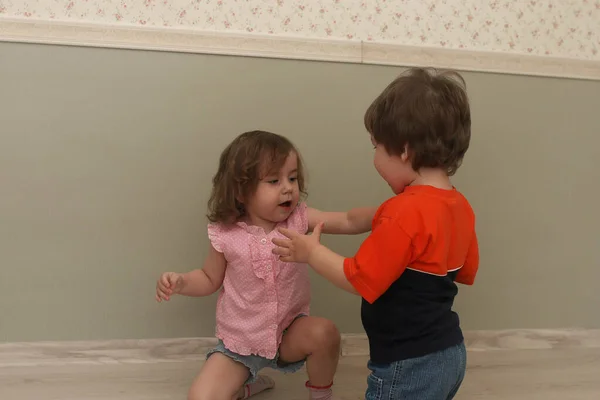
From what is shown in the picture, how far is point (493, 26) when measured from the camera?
58.8 inches

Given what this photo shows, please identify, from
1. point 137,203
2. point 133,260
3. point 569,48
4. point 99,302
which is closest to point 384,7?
point 569,48

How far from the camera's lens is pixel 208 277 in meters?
1.25

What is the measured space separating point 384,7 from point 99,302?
1.07 m

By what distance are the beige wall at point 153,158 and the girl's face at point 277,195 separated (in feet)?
0.93

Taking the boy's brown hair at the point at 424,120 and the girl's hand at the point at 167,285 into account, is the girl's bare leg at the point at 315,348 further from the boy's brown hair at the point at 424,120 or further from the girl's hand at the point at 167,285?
the boy's brown hair at the point at 424,120

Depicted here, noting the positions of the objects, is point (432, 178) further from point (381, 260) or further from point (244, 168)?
point (244, 168)

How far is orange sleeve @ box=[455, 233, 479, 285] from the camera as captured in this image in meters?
1.07

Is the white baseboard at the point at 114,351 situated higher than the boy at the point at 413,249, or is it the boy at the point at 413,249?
the boy at the point at 413,249

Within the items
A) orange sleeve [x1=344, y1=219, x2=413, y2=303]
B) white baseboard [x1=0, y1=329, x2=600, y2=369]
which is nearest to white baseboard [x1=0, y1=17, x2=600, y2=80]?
orange sleeve [x1=344, y1=219, x2=413, y2=303]

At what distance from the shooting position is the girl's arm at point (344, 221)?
3.94ft

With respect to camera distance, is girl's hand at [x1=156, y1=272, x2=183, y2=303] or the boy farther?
girl's hand at [x1=156, y1=272, x2=183, y2=303]

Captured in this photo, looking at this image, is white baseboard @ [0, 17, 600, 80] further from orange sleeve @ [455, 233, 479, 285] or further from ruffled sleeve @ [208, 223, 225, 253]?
orange sleeve @ [455, 233, 479, 285]

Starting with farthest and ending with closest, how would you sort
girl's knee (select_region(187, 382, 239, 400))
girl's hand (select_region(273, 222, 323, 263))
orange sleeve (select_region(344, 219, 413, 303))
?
girl's knee (select_region(187, 382, 239, 400)), girl's hand (select_region(273, 222, 323, 263)), orange sleeve (select_region(344, 219, 413, 303))

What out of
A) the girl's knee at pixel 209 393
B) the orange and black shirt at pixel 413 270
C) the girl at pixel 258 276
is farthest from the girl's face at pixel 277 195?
the girl's knee at pixel 209 393
